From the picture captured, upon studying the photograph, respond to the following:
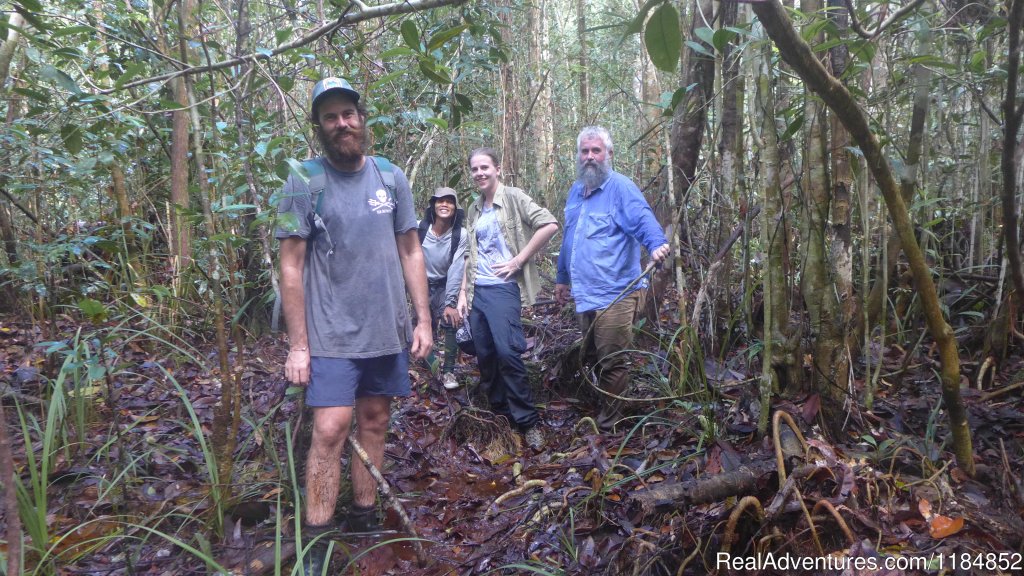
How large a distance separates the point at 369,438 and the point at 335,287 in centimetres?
82

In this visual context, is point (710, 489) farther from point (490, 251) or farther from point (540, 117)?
point (540, 117)

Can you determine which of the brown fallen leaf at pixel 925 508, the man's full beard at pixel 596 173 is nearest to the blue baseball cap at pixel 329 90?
the man's full beard at pixel 596 173

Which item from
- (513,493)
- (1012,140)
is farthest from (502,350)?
(1012,140)

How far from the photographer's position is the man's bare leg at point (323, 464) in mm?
2783

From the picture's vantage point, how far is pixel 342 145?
283 cm

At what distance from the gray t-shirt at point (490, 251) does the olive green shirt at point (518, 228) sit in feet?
0.11

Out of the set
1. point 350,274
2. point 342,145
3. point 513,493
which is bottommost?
point 513,493

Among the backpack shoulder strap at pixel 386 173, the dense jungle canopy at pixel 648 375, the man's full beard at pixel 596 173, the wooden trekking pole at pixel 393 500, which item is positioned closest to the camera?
the dense jungle canopy at pixel 648 375

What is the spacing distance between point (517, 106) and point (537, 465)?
7413 mm

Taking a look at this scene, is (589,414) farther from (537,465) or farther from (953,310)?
(953,310)

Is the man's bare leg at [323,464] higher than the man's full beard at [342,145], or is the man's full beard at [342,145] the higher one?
the man's full beard at [342,145]

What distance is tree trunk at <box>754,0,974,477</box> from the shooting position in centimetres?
146

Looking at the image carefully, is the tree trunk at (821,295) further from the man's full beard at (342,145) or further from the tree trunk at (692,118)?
the tree trunk at (692,118)

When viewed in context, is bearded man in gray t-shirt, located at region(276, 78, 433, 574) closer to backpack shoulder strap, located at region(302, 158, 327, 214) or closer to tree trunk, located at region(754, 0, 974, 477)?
backpack shoulder strap, located at region(302, 158, 327, 214)
